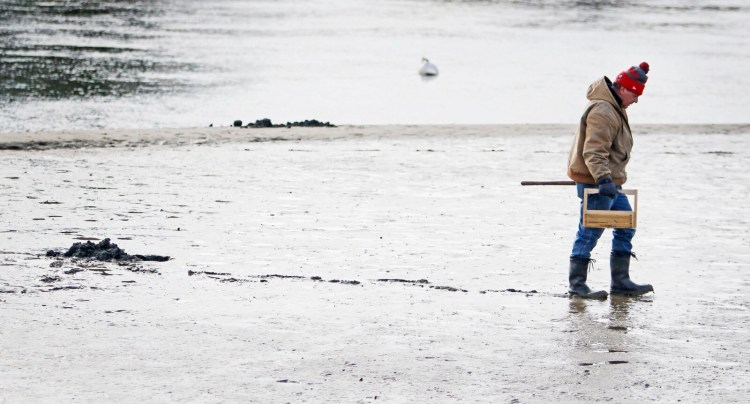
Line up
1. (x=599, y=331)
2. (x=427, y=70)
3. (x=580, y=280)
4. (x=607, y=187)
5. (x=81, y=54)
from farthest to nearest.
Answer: (x=81, y=54) → (x=427, y=70) → (x=580, y=280) → (x=607, y=187) → (x=599, y=331)

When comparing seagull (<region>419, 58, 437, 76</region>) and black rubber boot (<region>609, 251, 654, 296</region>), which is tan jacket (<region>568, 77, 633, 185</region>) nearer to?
black rubber boot (<region>609, 251, 654, 296</region>)

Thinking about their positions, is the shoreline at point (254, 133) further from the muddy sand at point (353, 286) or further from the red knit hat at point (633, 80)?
the red knit hat at point (633, 80)

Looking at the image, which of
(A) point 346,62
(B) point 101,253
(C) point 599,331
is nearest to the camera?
(C) point 599,331

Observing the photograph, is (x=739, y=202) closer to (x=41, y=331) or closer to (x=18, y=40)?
(x=41, y=331)

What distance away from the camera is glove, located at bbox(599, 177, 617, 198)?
737cm

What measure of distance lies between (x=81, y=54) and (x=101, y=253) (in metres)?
32.2

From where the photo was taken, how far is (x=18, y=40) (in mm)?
44062

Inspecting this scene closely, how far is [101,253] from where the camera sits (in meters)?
8.41

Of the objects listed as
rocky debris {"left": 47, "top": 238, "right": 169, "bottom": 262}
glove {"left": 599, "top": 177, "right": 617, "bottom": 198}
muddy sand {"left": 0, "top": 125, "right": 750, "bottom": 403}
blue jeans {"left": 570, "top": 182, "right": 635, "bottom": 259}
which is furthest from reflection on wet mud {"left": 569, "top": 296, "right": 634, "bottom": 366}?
rocky debris {"left": 47, "top": 238, "right": 169, "bottom": 262}

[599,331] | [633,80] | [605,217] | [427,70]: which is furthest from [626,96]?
[427,70]

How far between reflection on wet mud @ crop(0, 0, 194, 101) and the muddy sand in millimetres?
15956

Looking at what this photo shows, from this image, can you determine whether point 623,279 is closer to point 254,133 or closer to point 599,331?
point 599,331

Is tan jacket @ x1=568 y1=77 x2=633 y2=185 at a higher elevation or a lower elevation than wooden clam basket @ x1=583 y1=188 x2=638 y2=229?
higher

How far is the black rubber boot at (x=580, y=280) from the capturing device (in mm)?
7629
